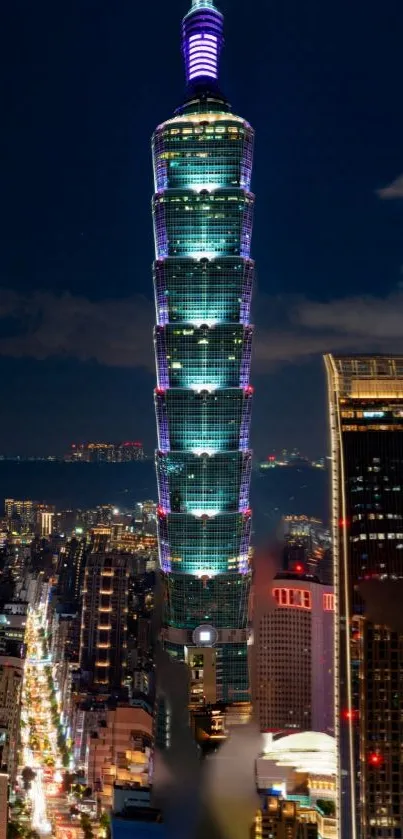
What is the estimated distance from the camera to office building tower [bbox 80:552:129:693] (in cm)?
1455

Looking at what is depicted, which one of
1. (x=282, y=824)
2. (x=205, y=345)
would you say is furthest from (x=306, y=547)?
(x=282, y=824)

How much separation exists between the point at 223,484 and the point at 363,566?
5.25 metres

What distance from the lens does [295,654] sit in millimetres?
12977

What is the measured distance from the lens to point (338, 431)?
365 inches

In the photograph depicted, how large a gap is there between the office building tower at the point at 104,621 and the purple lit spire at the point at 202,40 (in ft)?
26.2

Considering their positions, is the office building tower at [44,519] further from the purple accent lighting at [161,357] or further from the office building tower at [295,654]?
the office building tower at [295,654]

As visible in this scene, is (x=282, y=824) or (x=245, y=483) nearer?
(x=282, y=824)

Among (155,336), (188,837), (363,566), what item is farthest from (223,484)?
(188,837)

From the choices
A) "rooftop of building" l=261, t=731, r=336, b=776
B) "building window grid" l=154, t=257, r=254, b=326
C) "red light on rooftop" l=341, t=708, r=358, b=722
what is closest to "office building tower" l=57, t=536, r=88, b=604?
"building window grid" l=154, t=257, r=254, b=326

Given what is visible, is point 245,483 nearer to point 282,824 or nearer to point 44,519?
point 282,824

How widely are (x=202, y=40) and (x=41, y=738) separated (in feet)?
32.8

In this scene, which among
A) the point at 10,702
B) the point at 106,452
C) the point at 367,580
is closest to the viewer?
the point at 367,580

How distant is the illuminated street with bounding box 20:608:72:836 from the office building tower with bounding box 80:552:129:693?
72 cm

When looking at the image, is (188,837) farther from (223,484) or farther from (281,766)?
(223,484)
